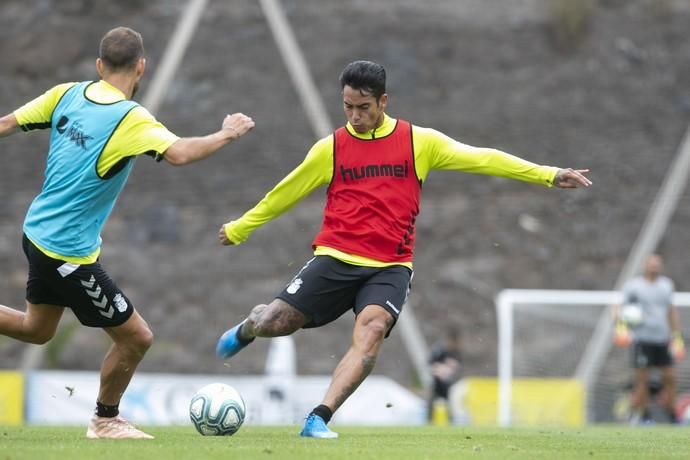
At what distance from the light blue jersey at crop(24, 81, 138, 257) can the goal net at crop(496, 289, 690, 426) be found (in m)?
11.9

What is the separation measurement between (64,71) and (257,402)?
1289 cm

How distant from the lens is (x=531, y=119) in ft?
82.6

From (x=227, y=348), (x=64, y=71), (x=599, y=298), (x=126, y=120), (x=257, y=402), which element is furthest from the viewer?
(x=64, y=71)

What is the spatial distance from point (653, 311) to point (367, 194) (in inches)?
363

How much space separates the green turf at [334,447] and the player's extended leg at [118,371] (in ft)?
0.55

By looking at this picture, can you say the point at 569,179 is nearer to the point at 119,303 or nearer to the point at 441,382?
the point at 119,303

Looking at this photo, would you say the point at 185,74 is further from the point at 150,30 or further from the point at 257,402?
the point at 257,402

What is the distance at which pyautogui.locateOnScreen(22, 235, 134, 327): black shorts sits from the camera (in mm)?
7027

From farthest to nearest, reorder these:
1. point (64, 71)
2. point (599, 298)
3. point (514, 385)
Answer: point (64, 71), point (599, 298), point (514, 385)

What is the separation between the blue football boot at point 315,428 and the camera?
24.4 ft

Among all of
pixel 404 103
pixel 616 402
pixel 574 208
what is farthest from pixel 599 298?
pixel 404 103

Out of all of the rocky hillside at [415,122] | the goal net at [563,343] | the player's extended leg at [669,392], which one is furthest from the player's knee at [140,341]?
the rocky hillside at [415,122]

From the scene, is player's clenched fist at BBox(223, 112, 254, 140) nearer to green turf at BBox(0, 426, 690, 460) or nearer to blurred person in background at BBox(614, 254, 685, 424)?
green turf at BBox(0, 426, 690, 460)

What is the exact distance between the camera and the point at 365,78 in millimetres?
7613
